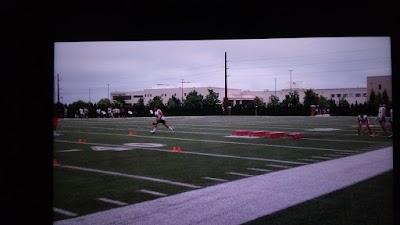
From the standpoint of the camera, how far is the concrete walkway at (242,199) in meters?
5.38

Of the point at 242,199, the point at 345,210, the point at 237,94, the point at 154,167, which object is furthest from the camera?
the point at 237,94

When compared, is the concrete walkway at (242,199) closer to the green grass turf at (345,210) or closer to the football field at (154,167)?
the green grass turf at (345,210)

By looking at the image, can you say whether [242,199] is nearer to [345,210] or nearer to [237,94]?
[345,210]

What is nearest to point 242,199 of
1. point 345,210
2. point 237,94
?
point 345,210

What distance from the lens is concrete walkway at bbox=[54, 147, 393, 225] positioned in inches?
212

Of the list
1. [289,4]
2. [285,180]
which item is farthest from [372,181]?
[289,4]

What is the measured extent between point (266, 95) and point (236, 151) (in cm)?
10788

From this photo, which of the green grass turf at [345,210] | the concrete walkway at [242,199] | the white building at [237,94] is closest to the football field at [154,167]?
the concrete walkway at [242,199]

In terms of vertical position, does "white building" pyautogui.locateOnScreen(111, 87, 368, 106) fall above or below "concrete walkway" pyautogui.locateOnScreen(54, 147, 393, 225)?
above

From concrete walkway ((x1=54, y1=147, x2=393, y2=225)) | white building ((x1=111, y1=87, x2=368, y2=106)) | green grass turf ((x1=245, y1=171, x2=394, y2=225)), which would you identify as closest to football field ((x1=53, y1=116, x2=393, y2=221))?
concrete walkway ((x1=54, y1=147, x2=393, y2=225))

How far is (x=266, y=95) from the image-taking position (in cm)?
11881

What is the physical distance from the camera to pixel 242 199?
639cm

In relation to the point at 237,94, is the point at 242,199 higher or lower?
lower

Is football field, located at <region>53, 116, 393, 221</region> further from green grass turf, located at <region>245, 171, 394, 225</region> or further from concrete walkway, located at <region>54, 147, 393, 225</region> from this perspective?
green grass turf, located at <region>245, 171, 394, 225</region>
